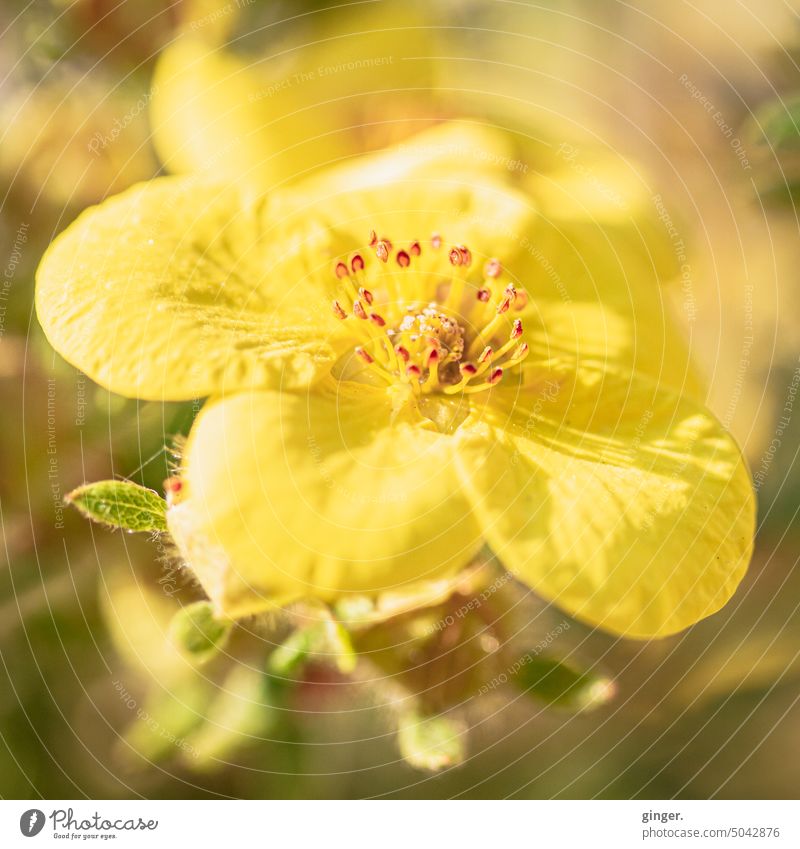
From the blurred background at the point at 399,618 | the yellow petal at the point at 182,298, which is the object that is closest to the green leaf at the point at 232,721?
the blurred background at the point at 399,618

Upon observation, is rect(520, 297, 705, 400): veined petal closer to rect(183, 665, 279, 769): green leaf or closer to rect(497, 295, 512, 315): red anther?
rect(497, 295, 512, 315): red anther

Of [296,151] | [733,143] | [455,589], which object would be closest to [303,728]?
[455,589]

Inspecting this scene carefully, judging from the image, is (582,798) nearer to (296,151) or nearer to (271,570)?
(271,570)

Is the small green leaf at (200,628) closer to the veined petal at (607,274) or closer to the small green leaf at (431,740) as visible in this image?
the small green leaf at (431,740)

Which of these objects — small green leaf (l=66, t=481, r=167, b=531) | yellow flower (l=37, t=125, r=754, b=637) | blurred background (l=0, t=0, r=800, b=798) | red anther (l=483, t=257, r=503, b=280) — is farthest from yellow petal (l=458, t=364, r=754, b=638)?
small green leaf (l=66, t=481, r=167, b=531)

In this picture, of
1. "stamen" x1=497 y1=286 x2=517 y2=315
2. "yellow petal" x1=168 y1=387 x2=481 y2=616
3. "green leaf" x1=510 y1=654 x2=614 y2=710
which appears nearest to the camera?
"yellow petal" x1=168 y1=387 x2=481 y2=616
